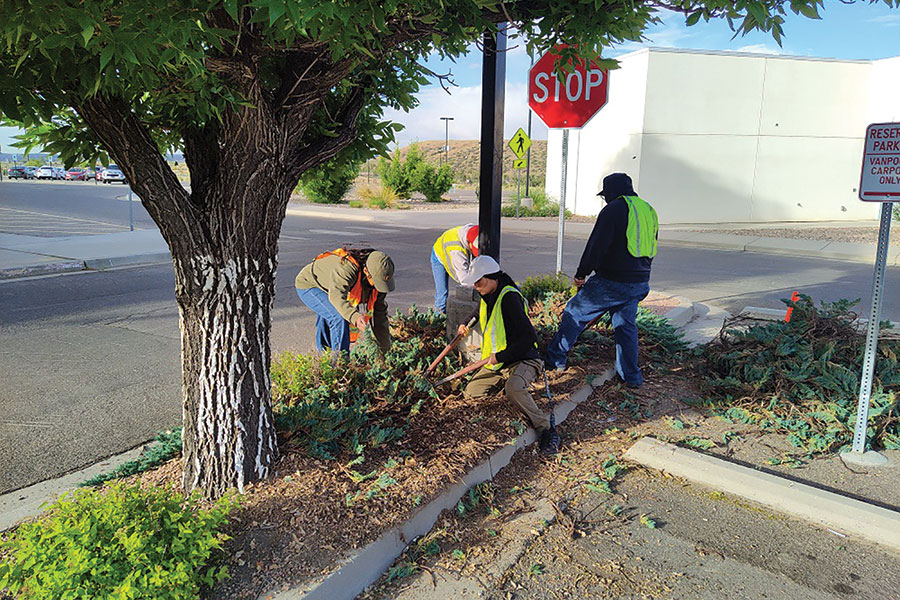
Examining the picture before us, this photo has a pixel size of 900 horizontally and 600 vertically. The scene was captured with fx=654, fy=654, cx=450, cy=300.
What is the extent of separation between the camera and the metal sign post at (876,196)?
Answer: 147 inches

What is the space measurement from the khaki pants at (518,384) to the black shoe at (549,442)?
0.13 ft

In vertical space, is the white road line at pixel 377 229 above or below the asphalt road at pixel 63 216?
below

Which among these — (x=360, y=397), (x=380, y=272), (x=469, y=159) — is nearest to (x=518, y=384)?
(x=360, y=397)

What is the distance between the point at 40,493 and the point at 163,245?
36.5ft

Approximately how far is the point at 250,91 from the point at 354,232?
16.1 metres

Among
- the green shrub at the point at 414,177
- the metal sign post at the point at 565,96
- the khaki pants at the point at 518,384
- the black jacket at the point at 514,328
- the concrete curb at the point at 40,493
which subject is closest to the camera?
the concrete curb at the point at 40,493

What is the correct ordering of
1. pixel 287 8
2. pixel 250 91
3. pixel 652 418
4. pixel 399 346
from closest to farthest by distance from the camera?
pixel 287 8 < pixel 250 91 < pixel 652 418 < pixel 399 346

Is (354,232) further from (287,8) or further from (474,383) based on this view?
(287,8)

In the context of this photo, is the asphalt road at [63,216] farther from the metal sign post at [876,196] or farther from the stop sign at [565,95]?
the metal sign post at [876,196]

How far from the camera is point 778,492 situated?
3605 mm

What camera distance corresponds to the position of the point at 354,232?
61.8ft

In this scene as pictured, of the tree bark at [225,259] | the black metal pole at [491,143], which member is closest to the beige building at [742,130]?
the black metal pole at [491,143]

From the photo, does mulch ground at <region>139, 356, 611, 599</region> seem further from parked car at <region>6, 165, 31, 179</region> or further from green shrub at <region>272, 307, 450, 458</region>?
parked car at <region>6, 165, 31, 179</region>

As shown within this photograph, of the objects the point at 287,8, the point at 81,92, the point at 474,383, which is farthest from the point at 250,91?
the point at 474,383
